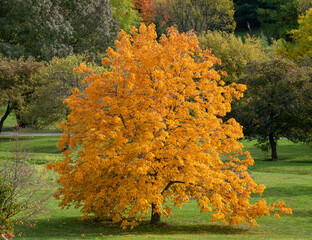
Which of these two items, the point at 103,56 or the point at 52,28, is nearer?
the point at 52,28

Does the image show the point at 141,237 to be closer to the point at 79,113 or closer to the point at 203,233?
the point at 203,233

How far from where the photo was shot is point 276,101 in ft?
114

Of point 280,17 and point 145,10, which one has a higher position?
point 145,10

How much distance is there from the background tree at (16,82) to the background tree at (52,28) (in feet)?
18.5

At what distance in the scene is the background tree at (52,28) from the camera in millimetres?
45750

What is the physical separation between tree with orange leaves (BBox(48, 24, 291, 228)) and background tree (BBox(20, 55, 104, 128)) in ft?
74.1

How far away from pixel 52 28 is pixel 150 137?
35.0 metres

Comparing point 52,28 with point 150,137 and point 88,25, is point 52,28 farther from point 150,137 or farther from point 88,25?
point 150,137

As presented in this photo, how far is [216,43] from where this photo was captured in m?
50.7

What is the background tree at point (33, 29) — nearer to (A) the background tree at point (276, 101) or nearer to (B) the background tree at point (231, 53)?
(B) the background tree at point (231, 53)

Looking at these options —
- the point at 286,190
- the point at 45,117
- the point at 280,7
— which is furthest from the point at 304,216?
the point at 280,7

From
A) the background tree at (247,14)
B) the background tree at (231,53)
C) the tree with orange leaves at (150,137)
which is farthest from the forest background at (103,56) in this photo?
the tree with orange leaves at (150,137)

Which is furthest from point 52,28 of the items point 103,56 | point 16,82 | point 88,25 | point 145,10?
point 145,10

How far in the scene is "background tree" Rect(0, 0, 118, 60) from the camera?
4575cm
